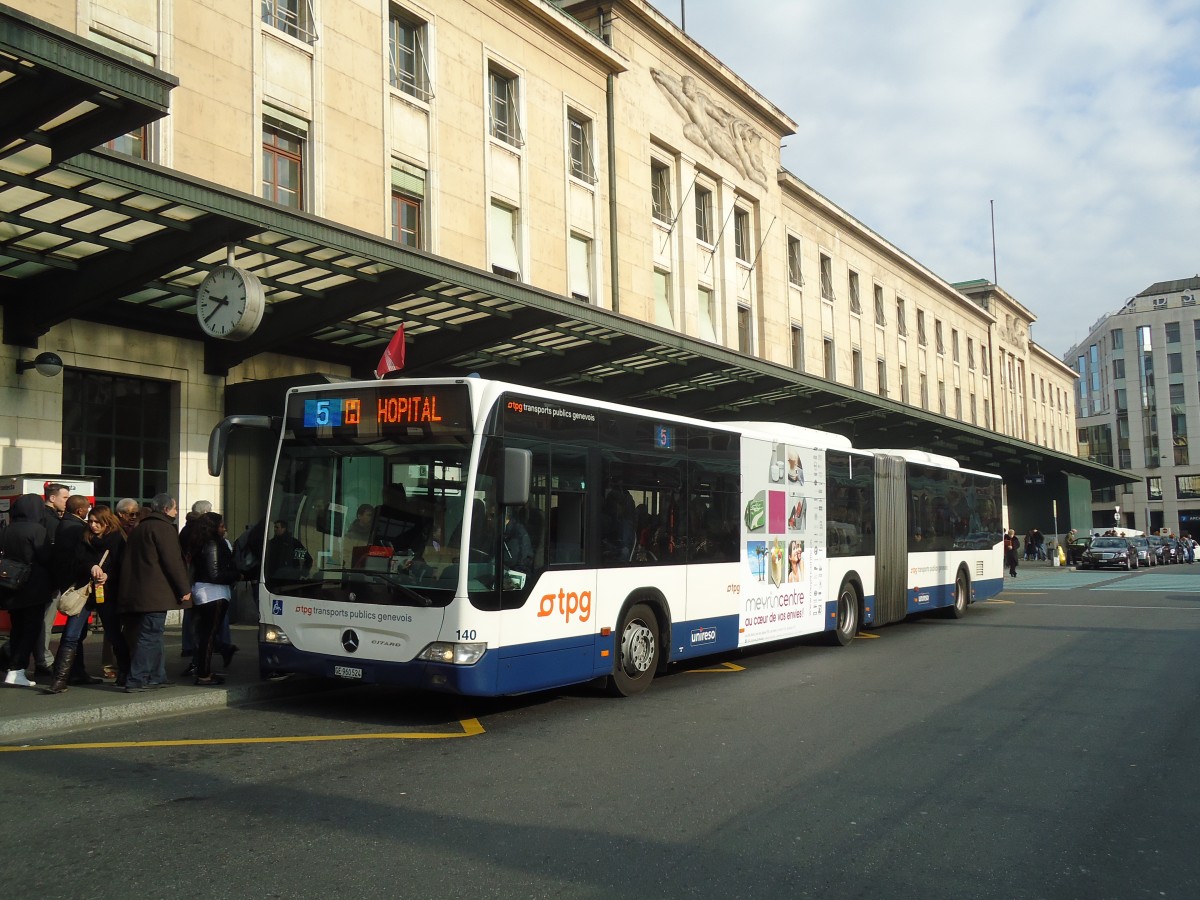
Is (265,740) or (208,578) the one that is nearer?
(265,740)

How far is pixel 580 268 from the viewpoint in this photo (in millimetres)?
24906

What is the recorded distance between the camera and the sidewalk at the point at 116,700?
26.5 ft

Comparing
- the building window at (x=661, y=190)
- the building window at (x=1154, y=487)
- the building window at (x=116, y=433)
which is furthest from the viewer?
the building window at (x=1154, y=487)

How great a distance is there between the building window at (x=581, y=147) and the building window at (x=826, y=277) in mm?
16442

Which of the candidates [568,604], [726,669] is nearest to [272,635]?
[568,604]

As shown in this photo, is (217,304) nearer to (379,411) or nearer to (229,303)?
(229,303)

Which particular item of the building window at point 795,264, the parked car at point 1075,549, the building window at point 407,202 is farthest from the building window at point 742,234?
the parked car at point 1075,549

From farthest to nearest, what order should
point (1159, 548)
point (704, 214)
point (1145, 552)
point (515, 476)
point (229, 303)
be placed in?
point (1159, 548) → point (1145, 552) → point (704, 214) → point (229, 303) → point (515, 476)

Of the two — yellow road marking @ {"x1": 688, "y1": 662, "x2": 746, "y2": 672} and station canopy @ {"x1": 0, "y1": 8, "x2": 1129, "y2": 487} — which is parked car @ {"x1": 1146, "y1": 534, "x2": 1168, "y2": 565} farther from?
yellow road marking @ {"x1": 688, "y1": 662, "x2": 746, "y2": 672}

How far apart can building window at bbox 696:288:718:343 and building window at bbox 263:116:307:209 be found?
15.1 m

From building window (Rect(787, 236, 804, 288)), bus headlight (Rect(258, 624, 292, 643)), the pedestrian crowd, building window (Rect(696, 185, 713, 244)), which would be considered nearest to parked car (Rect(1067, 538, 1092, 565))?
building window (Rect(787, 236, 804, 288))

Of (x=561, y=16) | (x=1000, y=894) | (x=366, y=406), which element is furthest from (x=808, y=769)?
(x=561, y=16)

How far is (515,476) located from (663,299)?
21.1 meters

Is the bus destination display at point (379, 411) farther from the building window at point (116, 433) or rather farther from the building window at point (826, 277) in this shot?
the building window at point (826, 277)
